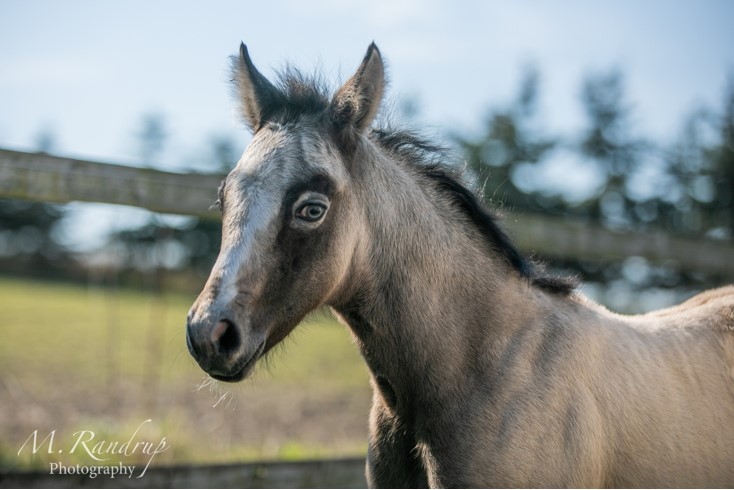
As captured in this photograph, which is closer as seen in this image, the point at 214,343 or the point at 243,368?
the point at 214,343

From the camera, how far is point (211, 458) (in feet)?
17.6

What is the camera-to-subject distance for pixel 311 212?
2.91 m

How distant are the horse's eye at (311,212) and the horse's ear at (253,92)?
0.74 meters

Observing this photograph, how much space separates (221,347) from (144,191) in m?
2.42

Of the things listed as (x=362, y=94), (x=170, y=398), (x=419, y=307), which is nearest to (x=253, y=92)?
(x=362, y=94)

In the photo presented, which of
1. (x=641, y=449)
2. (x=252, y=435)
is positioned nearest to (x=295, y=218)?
(x=641, y=449)

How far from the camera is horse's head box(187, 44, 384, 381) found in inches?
104

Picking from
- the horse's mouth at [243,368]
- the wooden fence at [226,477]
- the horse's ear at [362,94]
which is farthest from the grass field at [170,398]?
the horse's ear at [362,94]

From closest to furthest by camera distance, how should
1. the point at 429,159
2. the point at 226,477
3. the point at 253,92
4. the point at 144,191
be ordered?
the point at 253,92 < the point at 429,159 < the point at 226,477 < the point at 144,191

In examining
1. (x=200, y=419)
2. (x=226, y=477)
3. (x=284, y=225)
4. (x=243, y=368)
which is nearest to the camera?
(x=243, y=368)

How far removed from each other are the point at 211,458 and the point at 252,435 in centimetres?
185

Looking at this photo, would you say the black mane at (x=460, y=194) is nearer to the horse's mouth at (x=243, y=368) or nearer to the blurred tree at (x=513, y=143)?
the horse's mouth at (x=243, y=368)

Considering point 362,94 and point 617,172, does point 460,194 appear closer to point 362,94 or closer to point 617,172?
point 362,94

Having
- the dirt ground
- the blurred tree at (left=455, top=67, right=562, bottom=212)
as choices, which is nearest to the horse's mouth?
the dirt ground
